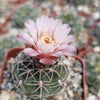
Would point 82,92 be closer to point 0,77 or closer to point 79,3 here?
point 0,77

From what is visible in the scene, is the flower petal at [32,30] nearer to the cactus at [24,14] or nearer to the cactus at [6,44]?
the cactus at [6,44]

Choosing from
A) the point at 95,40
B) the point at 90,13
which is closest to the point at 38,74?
the point at 95,40

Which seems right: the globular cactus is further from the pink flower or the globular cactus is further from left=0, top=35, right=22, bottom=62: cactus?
left=0, top=35, right=22, bottom=62: cactus

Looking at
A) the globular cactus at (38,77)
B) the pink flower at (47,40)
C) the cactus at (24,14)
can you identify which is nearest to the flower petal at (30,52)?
the pink flower at (47,40)

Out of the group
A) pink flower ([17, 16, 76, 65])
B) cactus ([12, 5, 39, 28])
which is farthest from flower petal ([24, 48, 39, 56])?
cactus ([12, 5, 39, 28])

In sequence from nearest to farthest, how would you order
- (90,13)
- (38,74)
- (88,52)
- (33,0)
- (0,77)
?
(38,74), (0,77), (88,52), (90,13), (33,0)
